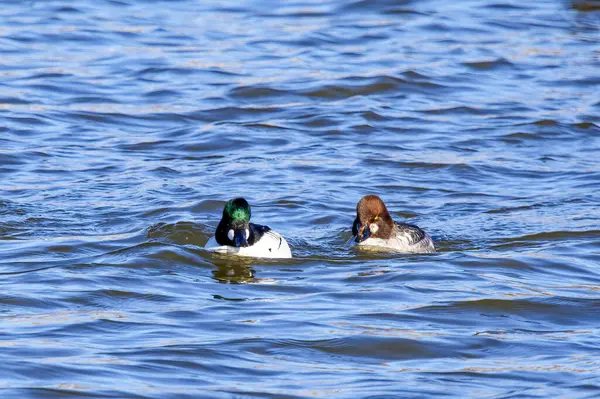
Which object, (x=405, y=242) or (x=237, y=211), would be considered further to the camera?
(x=405, y=242)

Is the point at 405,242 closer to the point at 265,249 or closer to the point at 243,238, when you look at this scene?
the point at 265,249

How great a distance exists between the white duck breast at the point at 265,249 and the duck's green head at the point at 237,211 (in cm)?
23

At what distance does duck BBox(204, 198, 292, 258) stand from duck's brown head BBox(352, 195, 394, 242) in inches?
33.0

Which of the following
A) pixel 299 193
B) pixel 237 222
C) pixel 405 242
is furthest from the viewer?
pixel 299 193

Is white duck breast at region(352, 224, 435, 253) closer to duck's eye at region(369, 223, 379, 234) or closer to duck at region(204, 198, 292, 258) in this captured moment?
duck's eye at region(369, 223, 379, 234)

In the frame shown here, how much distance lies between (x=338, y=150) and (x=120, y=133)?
2778mm

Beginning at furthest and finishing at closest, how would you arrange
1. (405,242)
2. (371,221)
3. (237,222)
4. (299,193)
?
(299,193)
(371,221)
(405,242)
(237,222)


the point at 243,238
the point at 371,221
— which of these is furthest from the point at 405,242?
the point at 243,238

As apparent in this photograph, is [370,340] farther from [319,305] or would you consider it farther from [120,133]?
[120,133]

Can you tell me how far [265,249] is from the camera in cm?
1079

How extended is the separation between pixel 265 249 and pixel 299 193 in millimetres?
2579

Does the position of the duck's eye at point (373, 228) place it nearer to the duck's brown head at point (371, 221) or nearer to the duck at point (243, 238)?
the duck's brown head at point (371, 221)

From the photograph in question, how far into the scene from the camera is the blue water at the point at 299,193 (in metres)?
7.52

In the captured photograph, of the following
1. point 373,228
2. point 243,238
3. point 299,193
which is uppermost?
point 243,238
